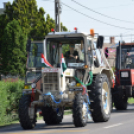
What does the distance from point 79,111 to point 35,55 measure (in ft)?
8.22

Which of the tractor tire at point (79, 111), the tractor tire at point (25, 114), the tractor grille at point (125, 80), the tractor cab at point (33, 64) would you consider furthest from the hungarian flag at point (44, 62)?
the tractor grille at point (125, 80)

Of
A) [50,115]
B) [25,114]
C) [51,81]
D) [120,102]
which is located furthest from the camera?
[120,102]

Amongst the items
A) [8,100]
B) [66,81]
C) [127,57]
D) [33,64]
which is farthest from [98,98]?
[127,57]

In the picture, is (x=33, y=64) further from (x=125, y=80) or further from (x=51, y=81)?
(x=125, y=80)

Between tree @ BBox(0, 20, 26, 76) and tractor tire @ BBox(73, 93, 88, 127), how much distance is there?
25885 millimetres

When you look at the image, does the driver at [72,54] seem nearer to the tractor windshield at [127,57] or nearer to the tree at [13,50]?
the tractor windshield at [127,57]

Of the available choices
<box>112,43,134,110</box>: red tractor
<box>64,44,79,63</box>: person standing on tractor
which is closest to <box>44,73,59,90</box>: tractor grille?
<box>64,44,79,63</box>: person standing on tractor

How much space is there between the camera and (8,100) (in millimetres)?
17078

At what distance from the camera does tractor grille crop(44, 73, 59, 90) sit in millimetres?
12502

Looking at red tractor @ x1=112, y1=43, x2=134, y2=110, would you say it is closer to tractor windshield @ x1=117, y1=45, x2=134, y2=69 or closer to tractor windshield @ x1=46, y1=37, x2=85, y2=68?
tractor windshield @ x1=117, y1=45, x2=134, y2=69

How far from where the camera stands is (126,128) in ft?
40.8

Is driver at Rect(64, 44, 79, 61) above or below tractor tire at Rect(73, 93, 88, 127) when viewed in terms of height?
above

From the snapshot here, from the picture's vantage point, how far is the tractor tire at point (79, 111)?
1204 cm

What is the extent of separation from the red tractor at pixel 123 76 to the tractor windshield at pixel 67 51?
20.1 ft
